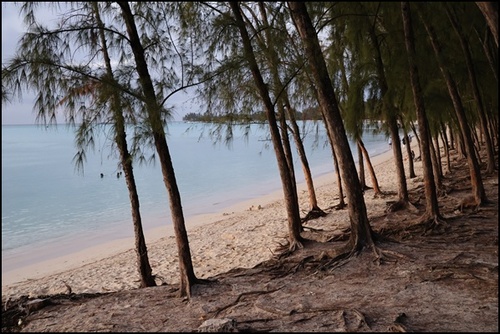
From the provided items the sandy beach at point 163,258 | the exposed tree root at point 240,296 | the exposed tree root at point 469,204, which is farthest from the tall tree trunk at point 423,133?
the exposed tree root at point 240,296

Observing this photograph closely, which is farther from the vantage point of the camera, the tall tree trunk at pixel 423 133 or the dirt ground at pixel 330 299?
the tall tree trunk at pixel 423 133

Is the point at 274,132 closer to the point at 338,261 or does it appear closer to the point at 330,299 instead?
the point at 338,261

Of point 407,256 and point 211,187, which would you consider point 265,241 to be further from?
point 211,187

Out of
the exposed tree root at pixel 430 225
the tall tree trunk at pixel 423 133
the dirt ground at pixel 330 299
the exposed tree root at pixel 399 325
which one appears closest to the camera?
the exposed tree root at pixel 399 325

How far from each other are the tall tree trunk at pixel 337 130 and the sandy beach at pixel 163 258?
322cm

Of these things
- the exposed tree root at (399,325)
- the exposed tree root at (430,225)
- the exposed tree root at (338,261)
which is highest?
the exposed tree root at (399,325)

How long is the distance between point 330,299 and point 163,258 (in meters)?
7.44

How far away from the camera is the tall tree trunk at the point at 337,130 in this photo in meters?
6.12

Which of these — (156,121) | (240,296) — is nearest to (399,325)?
(240,296)

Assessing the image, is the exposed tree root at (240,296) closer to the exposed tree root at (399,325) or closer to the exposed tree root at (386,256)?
the exposed tree root at (386,256)

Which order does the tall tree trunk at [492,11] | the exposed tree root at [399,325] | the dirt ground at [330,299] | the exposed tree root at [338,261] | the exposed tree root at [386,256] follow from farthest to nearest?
the exposed tree root at [338,261], the exposed tree root at [386,256], the dirt ground at [330,299], the exposed tree root at [399,325], the tall tree trunk at [492,11]

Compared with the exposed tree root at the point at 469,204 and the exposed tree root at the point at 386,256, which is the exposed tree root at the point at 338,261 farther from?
the exposed tree root at the point at 469,204

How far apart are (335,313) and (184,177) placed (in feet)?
108

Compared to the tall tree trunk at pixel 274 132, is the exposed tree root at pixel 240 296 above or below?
below
